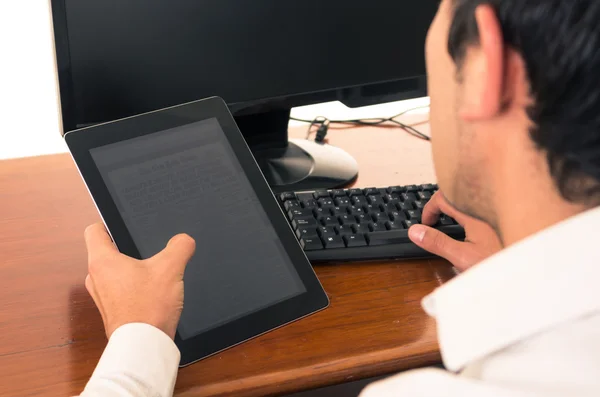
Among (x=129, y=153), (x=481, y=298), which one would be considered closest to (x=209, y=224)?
(x=129, y=153)

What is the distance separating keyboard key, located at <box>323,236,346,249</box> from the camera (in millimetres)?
786

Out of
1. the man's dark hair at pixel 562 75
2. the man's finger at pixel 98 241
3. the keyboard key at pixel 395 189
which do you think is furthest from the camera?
the keyboard key at pixel 395 189

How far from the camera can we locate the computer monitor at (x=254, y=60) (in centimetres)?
82

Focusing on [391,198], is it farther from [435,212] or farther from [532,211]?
[532,211]

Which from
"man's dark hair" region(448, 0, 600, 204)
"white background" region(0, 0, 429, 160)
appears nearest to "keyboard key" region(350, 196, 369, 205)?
"man's dark hair" region(448, 0, 600, 204)

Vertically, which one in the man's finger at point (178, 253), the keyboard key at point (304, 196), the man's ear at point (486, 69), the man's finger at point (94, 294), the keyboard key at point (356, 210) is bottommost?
the keyboard key at point (356, 210)

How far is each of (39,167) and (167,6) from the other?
1.10 ft

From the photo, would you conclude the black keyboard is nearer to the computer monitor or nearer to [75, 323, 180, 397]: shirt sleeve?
the computer monitor

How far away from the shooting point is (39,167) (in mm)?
989

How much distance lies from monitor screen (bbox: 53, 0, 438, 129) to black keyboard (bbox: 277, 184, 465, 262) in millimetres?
173

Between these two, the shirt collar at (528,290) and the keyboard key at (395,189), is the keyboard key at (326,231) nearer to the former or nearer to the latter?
the keyboard key at (395,189)

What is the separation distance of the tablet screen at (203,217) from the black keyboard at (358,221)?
0.07 meters

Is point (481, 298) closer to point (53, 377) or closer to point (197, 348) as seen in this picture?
point (197, 348)

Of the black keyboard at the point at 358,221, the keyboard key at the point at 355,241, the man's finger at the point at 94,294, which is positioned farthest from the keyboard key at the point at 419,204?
the man's finger at the point at 94,294
